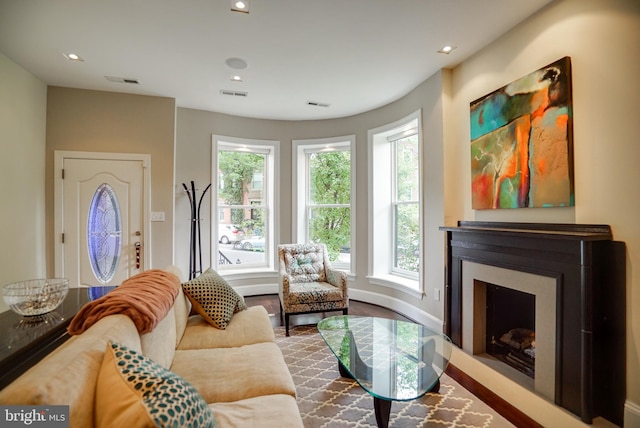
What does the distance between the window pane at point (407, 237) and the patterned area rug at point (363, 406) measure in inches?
69.7

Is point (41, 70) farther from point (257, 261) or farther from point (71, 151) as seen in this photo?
point (257, 261)

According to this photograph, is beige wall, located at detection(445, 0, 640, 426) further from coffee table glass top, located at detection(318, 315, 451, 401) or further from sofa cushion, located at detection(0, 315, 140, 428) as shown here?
sofa cushion, located at detection(0, 315, 140, 428)

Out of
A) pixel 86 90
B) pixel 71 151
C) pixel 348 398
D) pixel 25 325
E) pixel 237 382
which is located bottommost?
pixel 348 398

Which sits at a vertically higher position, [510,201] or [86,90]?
[86,90]

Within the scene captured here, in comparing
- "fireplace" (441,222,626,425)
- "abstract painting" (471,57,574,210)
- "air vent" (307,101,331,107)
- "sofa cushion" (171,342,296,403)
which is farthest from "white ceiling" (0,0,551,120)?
"sofa cushion" (171,342,296,403)

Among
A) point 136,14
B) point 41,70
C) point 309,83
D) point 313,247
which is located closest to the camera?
point 136,14

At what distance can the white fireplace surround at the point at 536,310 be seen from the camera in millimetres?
1925

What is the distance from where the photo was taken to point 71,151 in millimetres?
3484

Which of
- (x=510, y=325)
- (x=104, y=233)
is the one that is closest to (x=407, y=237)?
(x=510, y=325)

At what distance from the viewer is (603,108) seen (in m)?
1.81

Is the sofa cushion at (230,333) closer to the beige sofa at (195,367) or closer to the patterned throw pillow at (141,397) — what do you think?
the beige sofa at (195,367)

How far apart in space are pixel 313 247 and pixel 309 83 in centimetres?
199

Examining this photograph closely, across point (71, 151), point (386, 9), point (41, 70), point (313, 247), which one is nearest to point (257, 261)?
point (313, 247)

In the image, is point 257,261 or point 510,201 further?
point 257,261
